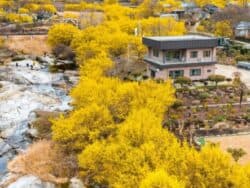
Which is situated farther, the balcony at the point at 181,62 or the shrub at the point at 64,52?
the shrub at the point at 64,52

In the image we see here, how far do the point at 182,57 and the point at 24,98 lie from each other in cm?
1646

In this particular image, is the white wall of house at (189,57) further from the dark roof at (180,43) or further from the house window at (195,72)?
the house window at (195,72)

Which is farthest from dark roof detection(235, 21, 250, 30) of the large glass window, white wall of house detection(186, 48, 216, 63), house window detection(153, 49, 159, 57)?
house window detection(153, 49, 159, 57)

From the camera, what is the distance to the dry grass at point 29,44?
226 feet

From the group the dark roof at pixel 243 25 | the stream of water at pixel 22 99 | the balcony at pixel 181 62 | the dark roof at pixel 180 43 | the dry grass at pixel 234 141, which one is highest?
the dark roof at pixel 180 43

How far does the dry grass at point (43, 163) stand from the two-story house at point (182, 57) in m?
17.9

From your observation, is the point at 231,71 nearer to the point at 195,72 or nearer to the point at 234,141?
the point at 195,72

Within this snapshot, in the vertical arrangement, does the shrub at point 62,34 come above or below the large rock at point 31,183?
above

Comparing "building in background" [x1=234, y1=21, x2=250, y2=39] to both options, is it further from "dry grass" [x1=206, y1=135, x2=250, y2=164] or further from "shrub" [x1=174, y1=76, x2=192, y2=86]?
"dry grass" [x1=206, y1=135, x2=250, y2=164]

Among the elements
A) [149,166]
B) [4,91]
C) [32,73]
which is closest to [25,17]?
[32,73]

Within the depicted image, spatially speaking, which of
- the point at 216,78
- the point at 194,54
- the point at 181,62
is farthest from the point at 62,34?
the point at 216,78

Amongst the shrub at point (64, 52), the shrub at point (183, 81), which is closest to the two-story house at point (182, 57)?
the shrub at point (183, 81)

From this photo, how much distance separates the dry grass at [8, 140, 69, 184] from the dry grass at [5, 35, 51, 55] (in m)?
40.0

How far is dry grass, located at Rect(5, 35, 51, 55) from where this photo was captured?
2713 inches
